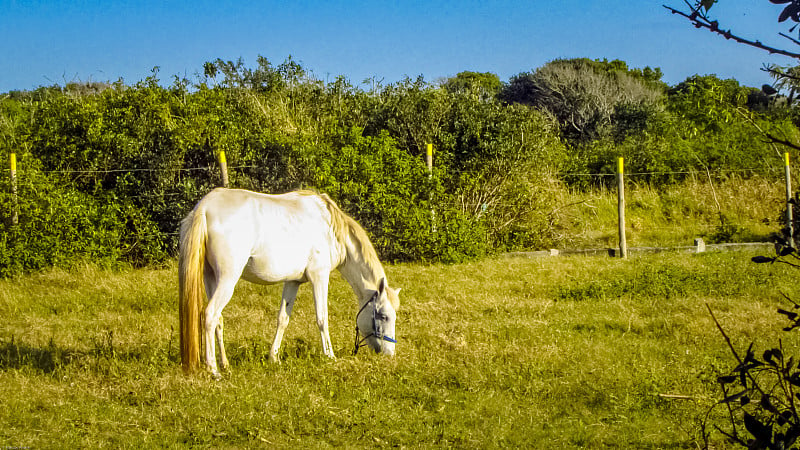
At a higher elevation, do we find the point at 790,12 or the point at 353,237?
the point at 790,12

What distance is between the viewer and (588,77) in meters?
33.7

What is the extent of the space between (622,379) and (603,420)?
2.60ft

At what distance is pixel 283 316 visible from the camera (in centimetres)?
657

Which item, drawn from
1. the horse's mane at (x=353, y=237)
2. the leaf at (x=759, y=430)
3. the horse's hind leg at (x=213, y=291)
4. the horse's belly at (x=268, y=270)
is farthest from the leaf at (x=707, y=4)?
the horse's mane at (x=353, y=237)

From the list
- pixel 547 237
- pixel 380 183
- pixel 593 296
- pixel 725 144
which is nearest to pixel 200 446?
pixel 593 296

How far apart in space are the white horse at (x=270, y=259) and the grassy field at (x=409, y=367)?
0.32 meters

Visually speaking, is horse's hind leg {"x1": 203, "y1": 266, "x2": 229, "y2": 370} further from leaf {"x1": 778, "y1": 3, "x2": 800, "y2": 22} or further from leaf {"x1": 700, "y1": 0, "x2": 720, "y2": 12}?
leaf {"x1": 778, "y1": 3, "x2": 800, "y2": 22}

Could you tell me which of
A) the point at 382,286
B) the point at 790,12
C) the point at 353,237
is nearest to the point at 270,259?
the point at 353,237

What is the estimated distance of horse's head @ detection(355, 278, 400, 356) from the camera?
6590mm

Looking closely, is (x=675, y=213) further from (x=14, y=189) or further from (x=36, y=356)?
(x=36, y=356)

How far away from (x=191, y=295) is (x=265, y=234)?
816mm

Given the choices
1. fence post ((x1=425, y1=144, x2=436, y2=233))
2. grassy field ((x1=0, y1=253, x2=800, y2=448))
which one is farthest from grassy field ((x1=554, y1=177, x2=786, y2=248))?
grassy field ((x1=0, y1=253, x2=800, y2=448))

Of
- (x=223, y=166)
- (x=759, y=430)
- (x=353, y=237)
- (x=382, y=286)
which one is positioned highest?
(x=223, y=166)

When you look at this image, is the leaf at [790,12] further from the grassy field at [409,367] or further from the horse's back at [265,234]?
the horse's back at [265,234]
